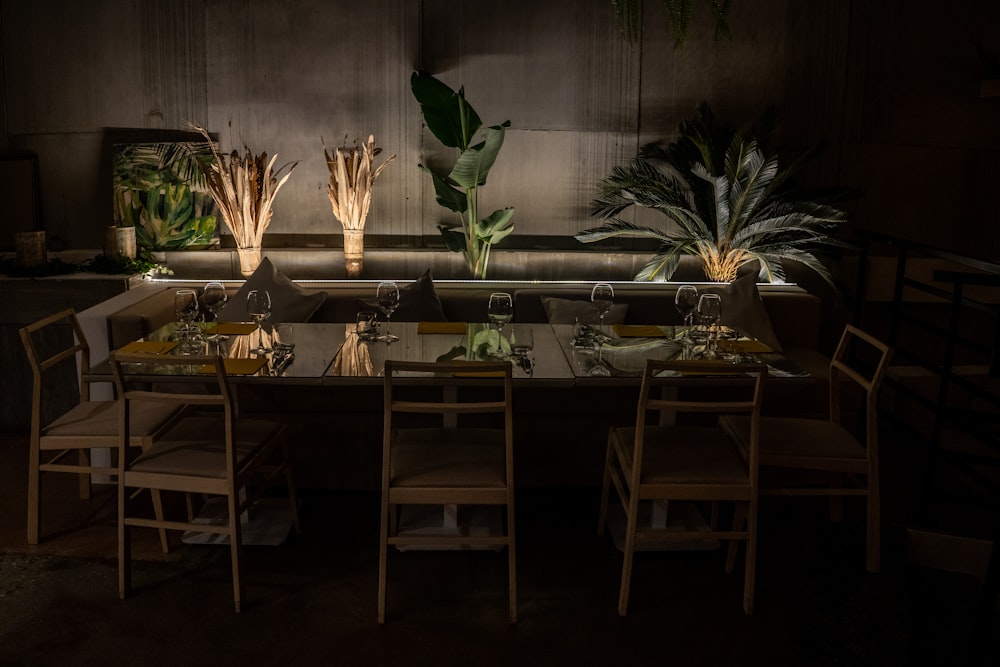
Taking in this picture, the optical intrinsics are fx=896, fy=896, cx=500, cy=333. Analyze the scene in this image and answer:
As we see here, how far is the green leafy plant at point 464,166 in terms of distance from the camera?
512cm

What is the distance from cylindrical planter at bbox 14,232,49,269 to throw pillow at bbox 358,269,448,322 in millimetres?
1784

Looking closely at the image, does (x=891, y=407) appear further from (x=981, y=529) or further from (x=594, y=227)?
(x=594, y=227)

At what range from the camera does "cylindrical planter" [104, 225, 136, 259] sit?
496cm

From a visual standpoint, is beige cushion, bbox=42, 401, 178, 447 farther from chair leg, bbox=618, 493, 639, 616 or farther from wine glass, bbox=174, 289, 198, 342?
chair leg, bbox=618, 493, 639, 616

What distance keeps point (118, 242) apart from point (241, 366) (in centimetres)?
231

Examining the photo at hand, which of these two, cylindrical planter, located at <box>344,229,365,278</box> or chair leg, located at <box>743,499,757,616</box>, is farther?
cylindrical planter, located at <box>344,229,365,278</box>

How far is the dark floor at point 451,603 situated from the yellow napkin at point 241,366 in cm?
78

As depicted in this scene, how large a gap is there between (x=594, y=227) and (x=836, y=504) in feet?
8.47

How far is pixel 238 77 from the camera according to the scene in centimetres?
552

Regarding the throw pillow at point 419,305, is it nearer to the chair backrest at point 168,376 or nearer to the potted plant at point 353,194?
the potted plant at point 353,194

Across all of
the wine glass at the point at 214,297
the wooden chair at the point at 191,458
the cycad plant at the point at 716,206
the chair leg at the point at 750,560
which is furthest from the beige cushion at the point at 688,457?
the cycad plant at the point at 716,206

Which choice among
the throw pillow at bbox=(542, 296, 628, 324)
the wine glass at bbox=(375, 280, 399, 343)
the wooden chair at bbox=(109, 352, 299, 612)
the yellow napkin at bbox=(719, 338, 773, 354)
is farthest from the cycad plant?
the wooden chair at bbox=(109, 352, 299, 612)

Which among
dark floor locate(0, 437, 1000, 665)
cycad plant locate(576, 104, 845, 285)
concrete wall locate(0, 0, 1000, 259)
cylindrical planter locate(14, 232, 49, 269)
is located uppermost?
concrete wall locate(0, 0, 1000, 259)

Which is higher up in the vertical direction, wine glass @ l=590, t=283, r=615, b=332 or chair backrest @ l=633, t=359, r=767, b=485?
wine glass @ l=590, t=283, r=615, b=332
